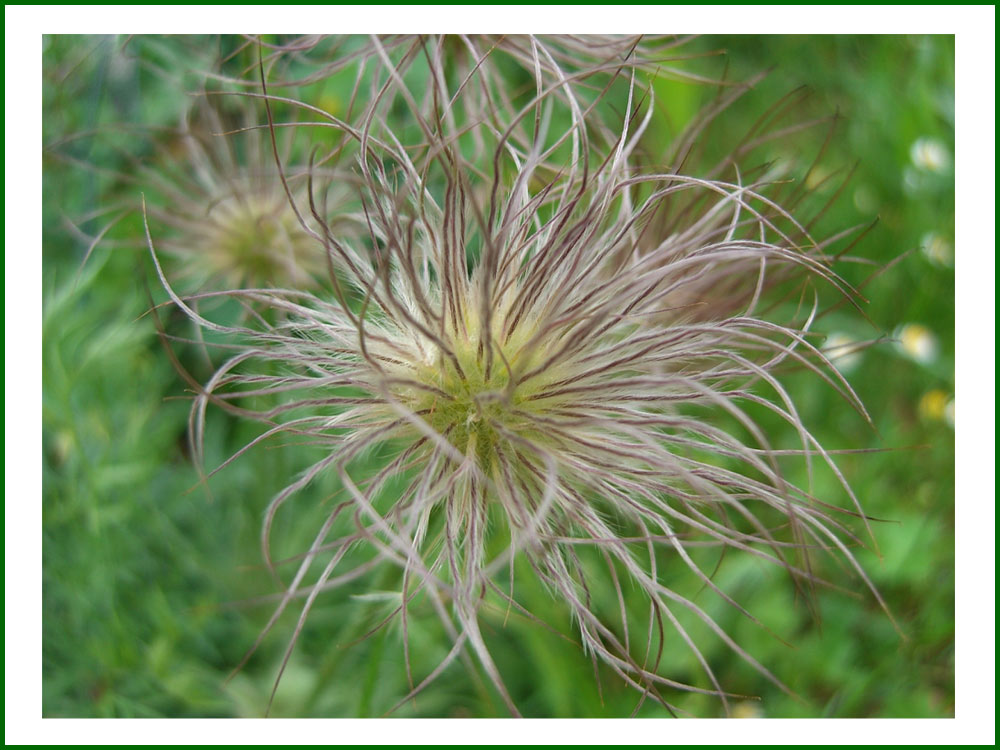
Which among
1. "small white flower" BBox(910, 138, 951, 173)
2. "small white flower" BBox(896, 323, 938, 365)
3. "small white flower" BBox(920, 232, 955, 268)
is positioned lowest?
"small white flower" BBox(896, 323, 938, 365)

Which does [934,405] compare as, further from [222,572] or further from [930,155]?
[222,572]

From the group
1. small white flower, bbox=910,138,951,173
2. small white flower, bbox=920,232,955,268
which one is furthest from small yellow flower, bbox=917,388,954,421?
small white flower, bbox=910,138,951,173

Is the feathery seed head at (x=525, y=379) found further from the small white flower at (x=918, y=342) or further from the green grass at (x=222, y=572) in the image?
the small white flower at (x=918, y=342)

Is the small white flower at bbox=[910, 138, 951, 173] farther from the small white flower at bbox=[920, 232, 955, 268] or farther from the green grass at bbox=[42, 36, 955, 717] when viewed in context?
the green grass at bbox=[42, 36, 955, 717]

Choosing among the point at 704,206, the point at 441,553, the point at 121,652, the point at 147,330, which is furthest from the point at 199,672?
the point at 704,206

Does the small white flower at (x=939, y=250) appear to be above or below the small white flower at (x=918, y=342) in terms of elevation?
above

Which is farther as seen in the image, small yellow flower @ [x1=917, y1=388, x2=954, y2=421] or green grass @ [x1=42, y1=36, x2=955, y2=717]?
small yellow flower @ [x1=917, y1=388, x2=954, y2=421]

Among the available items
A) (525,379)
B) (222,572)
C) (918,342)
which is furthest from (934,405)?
(222,572)

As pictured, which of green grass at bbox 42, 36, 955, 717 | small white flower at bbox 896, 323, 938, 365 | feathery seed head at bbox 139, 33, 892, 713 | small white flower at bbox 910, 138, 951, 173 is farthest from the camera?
small white flower at bbox 910, 138, 951, 173

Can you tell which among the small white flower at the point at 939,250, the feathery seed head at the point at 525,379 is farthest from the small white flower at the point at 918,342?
the feathery seed head at the point at 525,379

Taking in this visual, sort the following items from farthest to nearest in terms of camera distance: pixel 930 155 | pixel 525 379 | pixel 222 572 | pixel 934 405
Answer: pixel 930 155 < pixel 934 405 < pixel 222 572 < pixel 525 379
